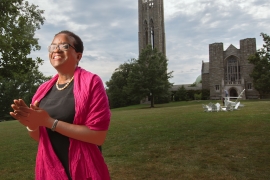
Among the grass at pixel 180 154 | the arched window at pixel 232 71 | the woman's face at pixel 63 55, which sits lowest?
the grass at pixel 180 154

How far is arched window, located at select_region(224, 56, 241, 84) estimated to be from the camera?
200ft

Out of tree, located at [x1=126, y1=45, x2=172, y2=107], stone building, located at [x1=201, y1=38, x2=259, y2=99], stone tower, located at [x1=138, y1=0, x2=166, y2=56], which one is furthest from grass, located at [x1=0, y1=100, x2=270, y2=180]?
stone tower, located at [x1=138, y1=0, x2=166, y2=56]

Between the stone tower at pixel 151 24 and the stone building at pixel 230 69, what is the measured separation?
45.8 ft

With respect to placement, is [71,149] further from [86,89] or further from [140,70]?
[140,70]

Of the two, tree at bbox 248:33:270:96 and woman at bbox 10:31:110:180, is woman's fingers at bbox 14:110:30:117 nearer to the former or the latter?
woman at bbox 10:31:110:180

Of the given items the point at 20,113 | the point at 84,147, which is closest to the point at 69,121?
the point at 84,147

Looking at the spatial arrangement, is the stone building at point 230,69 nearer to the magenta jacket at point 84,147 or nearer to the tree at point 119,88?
the tree at point 119,88

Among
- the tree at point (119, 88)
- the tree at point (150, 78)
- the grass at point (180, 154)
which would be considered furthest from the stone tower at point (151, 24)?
the grass at point (180, 154)

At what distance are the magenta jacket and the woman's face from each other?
8.7 inches

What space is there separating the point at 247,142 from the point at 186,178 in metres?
4.01

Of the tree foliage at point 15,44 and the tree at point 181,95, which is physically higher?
the tree foliage at point 15,44

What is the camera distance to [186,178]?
550 centimetres

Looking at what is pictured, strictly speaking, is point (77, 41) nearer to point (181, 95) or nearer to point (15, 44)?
point (15, 44)

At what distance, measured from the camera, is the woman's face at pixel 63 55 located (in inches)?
82.3
